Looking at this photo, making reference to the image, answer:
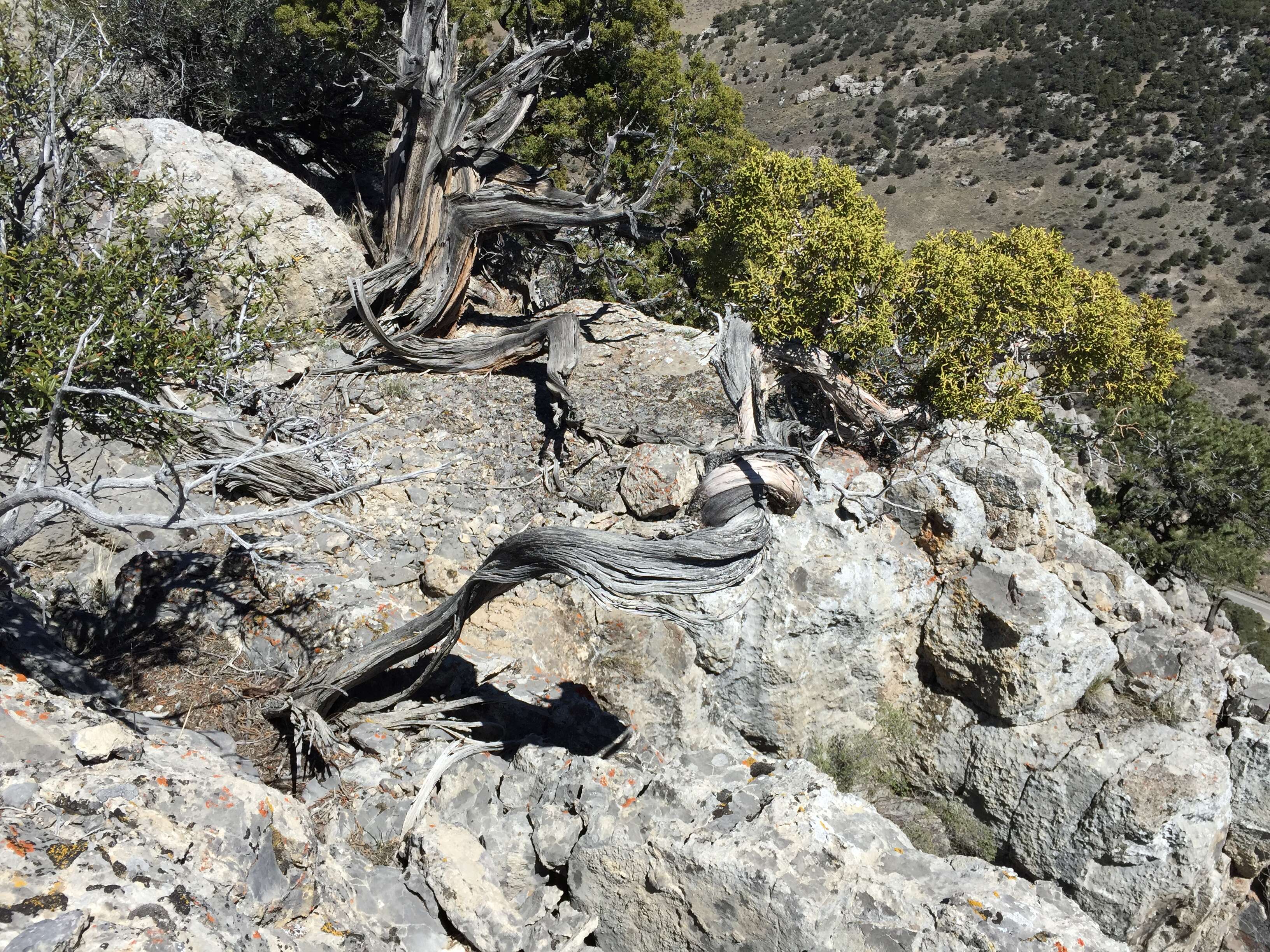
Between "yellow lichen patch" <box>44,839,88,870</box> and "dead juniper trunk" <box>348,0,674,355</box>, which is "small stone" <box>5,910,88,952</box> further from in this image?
"dead juniper trunk" <box>348,0,674,355</box>

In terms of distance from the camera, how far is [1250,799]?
765 cm

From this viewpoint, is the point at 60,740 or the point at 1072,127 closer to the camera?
the point at 60,740

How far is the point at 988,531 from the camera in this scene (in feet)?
28.1

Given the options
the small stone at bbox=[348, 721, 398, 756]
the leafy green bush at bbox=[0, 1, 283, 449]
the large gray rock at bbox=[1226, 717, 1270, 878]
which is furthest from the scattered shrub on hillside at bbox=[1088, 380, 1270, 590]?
the leafy green bush at bbox=[0, 1, 283, 449]

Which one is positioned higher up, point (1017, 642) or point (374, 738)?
point (1017, 642)

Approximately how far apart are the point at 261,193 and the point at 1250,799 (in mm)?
14003

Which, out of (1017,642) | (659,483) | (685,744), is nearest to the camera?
(685,744)

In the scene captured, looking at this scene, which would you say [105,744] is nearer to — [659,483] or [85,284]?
[85,284]

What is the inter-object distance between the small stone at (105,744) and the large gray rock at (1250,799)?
29.6 ft

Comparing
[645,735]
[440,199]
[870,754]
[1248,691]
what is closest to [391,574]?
[645,735]

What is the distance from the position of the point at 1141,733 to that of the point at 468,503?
23.6 feet

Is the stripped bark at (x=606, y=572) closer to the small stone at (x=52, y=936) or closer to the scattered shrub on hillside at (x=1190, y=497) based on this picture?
the small stone at (x=52, y=936)

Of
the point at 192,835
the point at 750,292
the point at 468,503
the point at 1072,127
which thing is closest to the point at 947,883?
the point at 192,835

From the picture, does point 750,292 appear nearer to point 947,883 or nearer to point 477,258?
point 477,258
